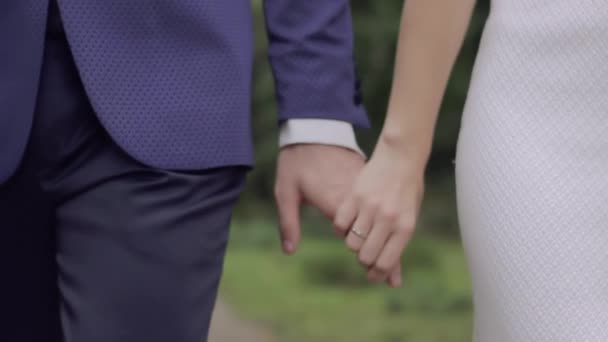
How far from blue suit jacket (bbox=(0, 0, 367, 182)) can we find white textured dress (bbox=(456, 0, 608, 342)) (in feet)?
1.20

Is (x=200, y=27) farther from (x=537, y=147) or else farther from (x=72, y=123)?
(x=537, y=147)

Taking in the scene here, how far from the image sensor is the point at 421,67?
9.81 feet

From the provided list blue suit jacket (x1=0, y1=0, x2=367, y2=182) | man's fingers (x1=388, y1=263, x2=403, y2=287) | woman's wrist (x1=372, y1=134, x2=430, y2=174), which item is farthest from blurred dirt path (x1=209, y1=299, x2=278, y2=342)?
blue suit jacket (x1=0, y1=0, x2=367, y2=182)

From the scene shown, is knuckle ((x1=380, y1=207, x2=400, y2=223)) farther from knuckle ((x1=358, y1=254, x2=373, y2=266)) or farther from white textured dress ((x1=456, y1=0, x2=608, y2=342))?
white textured dress ((x1=456, y1=0, x2=608, y2=342))

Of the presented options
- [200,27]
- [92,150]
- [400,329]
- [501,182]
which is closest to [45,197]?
[92,150]

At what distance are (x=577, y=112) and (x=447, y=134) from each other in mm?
7975

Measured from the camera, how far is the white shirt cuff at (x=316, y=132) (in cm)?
299

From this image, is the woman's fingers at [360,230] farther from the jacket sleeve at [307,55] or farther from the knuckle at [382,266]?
the jacket sleeve at [307,55]

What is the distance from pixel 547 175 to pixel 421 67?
1.41 ft

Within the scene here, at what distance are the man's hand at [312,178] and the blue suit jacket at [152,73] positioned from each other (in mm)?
280

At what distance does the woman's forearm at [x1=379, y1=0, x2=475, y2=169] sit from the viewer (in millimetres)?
2941

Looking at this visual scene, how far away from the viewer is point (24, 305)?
2.68 metres

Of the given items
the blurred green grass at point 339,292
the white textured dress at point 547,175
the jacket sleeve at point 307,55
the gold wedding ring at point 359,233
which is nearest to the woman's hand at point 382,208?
the gold wedding ring at point 359,233

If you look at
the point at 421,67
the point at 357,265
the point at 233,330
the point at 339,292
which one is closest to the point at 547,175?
the point at 421,67
